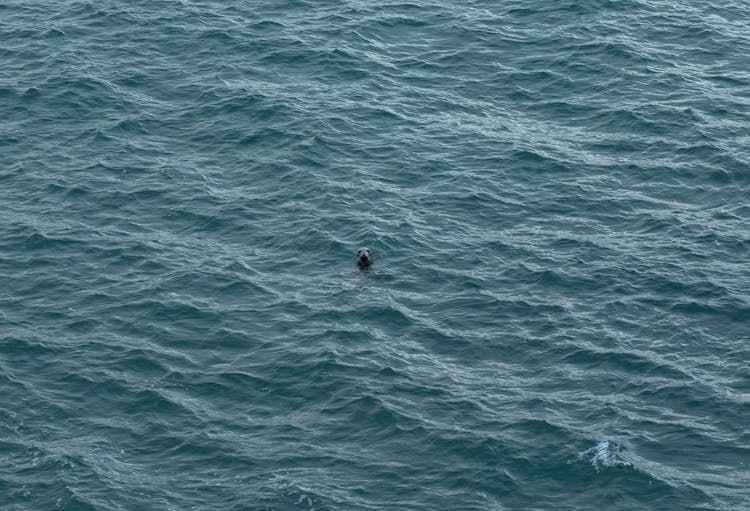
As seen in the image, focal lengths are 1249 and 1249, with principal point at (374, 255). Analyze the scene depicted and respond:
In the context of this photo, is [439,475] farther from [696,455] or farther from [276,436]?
[696,455]

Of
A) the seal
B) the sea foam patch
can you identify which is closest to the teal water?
the sea foam patch

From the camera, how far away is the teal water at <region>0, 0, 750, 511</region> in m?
61.5

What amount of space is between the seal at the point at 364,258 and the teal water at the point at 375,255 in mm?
1490

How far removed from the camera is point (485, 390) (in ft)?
217

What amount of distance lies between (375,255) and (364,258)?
2115mm

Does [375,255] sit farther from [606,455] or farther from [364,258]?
[606,455]

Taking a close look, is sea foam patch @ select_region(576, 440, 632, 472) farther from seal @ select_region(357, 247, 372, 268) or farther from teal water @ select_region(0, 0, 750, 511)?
seal @ select_region(357, 247, 372, 268)

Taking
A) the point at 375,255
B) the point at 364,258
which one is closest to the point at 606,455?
the point at 364,258

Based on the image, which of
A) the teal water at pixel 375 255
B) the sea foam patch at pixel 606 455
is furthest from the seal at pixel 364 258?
the sea foam patch at pixel 606 455

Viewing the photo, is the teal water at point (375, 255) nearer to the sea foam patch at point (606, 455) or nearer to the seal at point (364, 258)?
the sea foam patch at point (606, 455)

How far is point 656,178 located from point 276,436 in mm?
35032

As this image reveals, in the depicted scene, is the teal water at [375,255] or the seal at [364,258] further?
the seal at [364,258]

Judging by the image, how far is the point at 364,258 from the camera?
75.4 metres

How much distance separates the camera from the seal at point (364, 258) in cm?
7538
